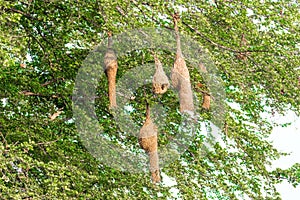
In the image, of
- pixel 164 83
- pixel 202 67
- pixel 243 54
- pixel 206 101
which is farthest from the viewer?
pixel 206 101


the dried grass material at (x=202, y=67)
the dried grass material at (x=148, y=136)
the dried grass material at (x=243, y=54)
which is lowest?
the dried grass material at (x=148, y=136)

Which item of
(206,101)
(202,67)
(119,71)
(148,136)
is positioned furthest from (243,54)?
(148,136)

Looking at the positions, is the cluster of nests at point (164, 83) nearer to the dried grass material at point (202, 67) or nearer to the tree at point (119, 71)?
the tree at point (119, 71)

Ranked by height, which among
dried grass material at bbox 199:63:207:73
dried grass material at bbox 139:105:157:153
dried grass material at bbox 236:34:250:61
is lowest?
dried grass material at bbox 139:105:157:153

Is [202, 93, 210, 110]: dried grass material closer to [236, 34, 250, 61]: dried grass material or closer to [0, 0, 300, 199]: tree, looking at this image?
[0, 0, 300, 199]: tree

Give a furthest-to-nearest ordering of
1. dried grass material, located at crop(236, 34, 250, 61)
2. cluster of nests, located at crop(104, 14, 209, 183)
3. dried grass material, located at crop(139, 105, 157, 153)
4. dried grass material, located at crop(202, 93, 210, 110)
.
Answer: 1. dried grass material, located at crop(202, 93, 210, 110)
2. dried grass material, located at crop(236, 34, 250, 61)
3. dried grass material, located at crop(139, 105, 157, 153)
4. cluster of nests, located at crop(104, 14, 209, 183)

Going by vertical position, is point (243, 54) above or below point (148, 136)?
above

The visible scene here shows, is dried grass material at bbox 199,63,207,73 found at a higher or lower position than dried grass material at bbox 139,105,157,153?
higher

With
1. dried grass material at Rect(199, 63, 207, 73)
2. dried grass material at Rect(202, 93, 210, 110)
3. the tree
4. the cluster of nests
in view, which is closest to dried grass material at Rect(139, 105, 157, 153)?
the cluster of nests

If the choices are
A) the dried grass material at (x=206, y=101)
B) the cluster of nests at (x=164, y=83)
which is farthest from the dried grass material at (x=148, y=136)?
the dried grass material at (x=206, y=101)

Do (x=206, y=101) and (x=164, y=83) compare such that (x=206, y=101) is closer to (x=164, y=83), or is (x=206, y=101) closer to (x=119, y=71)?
(x=119, y=71)

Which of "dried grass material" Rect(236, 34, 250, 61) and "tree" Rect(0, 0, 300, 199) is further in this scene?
"dried grass material" Rect(236, 34, 250, 61)

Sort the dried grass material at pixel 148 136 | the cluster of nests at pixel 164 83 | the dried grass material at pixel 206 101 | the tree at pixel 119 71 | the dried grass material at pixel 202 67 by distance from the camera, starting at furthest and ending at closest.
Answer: the dried grass material at pixel 206 101
the dried grass material at pixel 202 67
the tree at pixel 119 71
the dried grass material at pixel 148 136
the cluster of nests at pixel 164 83

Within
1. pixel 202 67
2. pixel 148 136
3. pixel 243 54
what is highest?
pixel 243 54
